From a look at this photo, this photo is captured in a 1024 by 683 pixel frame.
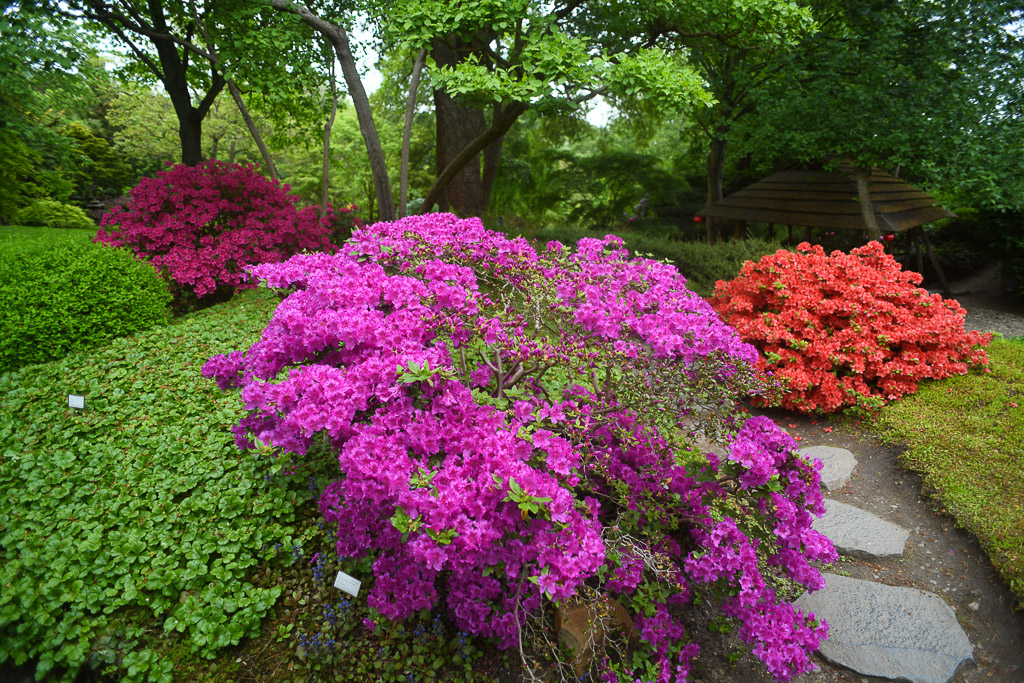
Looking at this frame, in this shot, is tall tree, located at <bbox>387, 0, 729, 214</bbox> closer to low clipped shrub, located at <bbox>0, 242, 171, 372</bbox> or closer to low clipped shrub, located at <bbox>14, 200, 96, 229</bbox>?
low clipped shrub, located at <bbox>0, 242, 171, 372</bbox>

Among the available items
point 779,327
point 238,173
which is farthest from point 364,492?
point 238,173

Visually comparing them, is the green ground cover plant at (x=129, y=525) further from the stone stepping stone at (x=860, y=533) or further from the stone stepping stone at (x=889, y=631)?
the stone stepping stone at (x=860, y=533)

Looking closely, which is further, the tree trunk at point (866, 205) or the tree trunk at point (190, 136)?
the tree trunk at point (190, 136)

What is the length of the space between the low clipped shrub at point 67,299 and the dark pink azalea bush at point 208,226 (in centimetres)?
84

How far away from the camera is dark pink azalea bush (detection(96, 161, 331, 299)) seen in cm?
632

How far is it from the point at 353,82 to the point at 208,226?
2697 millimetres

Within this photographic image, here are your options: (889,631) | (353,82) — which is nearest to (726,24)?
(353,82)

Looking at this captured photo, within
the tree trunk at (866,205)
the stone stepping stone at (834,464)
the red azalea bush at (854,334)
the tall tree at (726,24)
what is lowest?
the stone stepping stone at (834,464)

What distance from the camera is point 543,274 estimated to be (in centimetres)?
296

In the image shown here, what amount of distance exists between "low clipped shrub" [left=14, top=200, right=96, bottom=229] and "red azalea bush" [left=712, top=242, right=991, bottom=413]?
575 inches

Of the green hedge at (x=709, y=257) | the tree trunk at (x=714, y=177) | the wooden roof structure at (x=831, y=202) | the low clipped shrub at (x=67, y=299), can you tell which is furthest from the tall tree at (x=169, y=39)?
the tree trunk at (x=714, y=177)

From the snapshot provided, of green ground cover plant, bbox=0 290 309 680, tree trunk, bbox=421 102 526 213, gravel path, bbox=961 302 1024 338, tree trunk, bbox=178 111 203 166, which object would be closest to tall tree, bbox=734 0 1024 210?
gravel path, bbox=961 302 1024 338

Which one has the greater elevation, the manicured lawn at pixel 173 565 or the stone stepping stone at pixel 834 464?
the manicured lawn at pixel 173 565

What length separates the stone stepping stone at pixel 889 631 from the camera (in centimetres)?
256
